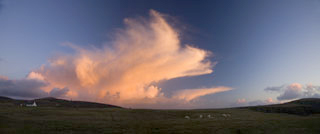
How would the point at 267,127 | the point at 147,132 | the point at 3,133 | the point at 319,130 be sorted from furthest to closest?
the point at 267,127 → the point at 319,130 → the point at 147,132 → the point at 3,133

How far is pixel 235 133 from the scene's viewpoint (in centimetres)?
4509

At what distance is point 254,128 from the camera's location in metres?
49.5

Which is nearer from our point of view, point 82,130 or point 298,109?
point 82,130

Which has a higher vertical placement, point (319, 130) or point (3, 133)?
point (3, 133)

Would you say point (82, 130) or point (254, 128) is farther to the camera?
point (254, 128)

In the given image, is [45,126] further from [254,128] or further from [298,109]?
[298,109]

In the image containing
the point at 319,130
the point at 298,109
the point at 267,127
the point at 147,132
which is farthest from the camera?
the point at 298,109

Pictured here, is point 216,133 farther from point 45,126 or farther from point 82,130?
point 45,126

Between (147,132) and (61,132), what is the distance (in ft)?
59.0

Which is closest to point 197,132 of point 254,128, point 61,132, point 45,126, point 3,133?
point 254,128

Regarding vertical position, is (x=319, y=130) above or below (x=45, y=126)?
below

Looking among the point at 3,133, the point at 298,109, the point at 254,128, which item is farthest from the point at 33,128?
the point at 298,109

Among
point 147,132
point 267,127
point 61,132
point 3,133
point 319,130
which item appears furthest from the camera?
point 267,127

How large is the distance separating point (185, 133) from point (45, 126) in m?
32.0
